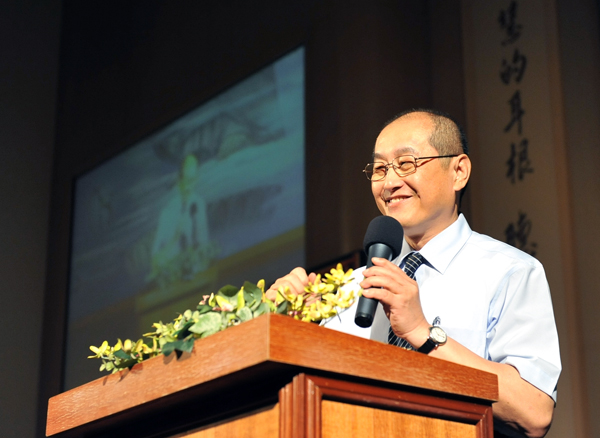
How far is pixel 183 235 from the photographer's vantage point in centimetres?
484

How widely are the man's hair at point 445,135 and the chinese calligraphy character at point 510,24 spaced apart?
1.94m

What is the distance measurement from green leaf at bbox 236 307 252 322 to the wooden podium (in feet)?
0.22

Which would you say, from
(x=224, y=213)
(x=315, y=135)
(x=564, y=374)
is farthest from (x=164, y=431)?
(x=224, y=213)

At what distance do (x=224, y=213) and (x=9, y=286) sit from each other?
6.45 ft

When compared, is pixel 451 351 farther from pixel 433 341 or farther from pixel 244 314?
pixel 244 314

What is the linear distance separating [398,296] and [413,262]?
0.45m

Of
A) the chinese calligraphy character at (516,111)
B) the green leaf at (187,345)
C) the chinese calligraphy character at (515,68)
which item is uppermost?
the chinese calligraphy character at (515,68)

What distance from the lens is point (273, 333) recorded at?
871 mm

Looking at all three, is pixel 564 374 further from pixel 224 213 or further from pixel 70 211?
pixel 70 211

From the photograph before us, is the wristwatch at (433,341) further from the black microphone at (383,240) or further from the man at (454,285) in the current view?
the black microphone at (383,240)

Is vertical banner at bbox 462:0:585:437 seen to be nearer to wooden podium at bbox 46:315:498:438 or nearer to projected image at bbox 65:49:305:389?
projected image at bbox 65:49:305:389

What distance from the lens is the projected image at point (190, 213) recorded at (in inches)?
167

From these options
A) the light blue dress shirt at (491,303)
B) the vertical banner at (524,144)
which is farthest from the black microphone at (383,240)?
the vertical banner at (524,144)

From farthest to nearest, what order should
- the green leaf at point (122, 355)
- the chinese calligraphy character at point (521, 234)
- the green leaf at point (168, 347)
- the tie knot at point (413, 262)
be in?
the chinese calligraphy character at point (521, 234)
the tie knot at point (413, 262)
the green leaf at point (122, 355)
the green leaf at point (168, 347)
